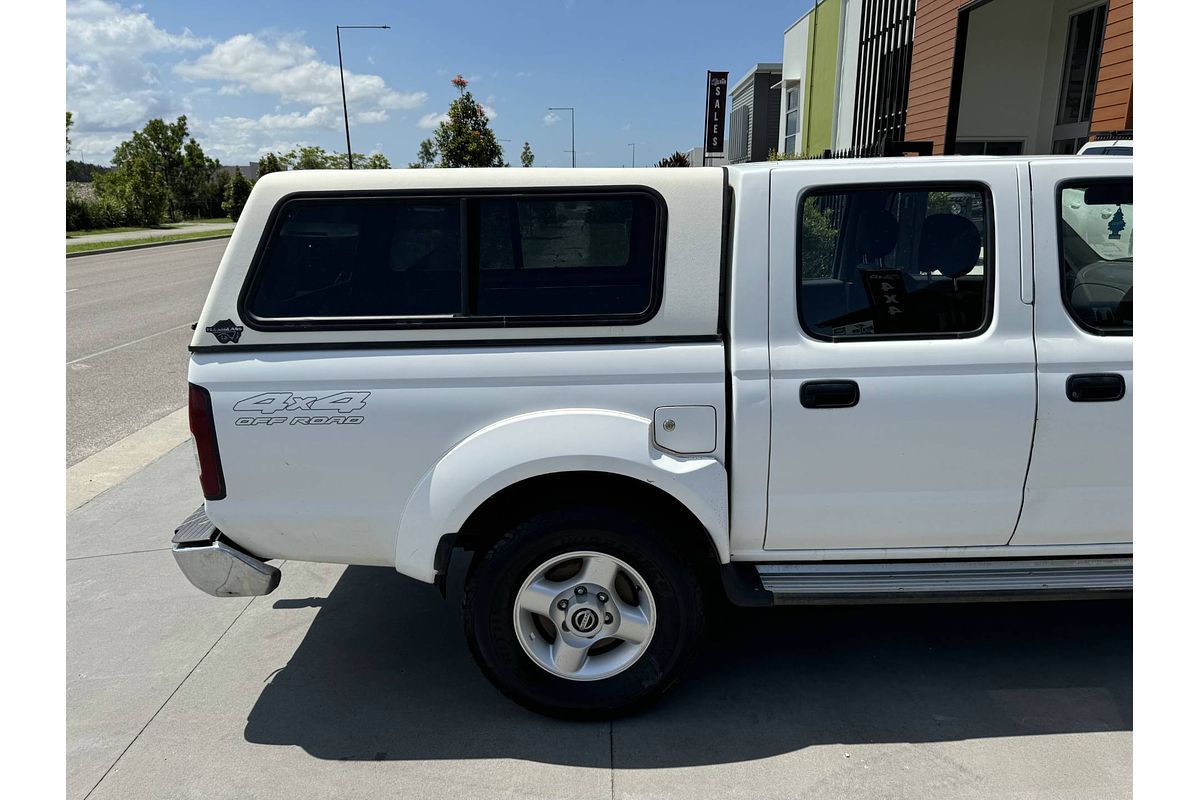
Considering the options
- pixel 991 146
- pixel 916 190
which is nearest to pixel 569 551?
pixel 916 190

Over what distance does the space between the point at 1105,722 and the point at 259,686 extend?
3.25 metres

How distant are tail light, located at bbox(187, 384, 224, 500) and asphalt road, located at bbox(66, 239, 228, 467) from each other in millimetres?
4127

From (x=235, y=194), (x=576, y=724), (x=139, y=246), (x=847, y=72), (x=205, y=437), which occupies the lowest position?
(x=576, y=724)

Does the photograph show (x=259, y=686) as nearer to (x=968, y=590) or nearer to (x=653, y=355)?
(x=653, y=355)

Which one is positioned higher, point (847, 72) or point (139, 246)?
point (847, 72)

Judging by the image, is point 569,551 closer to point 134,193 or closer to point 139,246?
point 139,246

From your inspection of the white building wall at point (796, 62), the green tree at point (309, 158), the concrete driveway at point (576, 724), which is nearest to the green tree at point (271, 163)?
the green tree at point (309, 158)

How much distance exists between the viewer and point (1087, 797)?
265 cm

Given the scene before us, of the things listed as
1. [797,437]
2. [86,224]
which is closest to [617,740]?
[797,437]

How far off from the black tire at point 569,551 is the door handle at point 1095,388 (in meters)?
1.46

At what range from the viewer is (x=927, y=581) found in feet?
9.78

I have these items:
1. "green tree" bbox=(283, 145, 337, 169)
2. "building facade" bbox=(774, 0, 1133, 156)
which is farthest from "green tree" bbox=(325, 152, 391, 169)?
"building facade" bbox=(774, 0, 1133, 156)

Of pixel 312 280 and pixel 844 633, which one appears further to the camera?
pixel 844 633

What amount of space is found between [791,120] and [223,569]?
30576 mm
